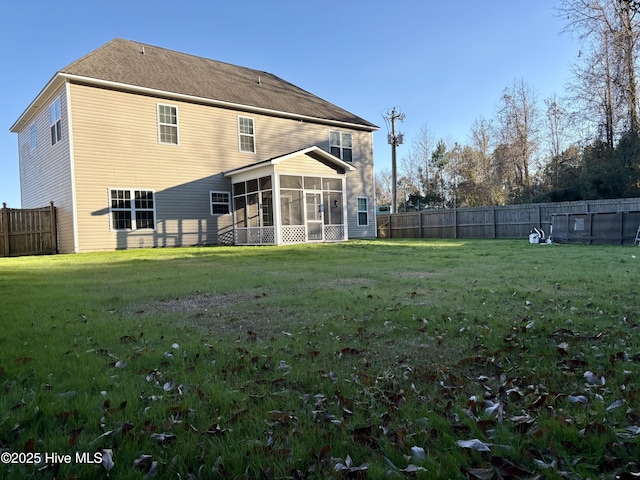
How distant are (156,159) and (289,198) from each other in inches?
225

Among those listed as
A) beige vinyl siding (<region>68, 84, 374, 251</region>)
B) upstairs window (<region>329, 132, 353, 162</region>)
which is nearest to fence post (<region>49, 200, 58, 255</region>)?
beige vinyl siding (<region>68, 84, 374, 251</region>)

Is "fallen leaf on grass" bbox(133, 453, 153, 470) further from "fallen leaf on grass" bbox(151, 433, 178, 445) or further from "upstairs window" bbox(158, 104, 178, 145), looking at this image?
"upstairs window" bbox(158, 104, 178, 145)

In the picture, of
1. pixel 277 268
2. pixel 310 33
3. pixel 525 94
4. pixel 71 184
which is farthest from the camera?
pixel 525 94

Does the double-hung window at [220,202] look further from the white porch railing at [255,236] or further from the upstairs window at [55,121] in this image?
the upstairs window at [55,121]

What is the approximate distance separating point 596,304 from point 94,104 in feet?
55.0

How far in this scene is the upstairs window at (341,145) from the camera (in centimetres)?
2211

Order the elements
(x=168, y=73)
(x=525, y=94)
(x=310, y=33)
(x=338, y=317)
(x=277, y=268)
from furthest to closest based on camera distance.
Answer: (x=525, y=94), (x=310, y=33), (x=168, y=73), (x=277, y=268), (x=338, y=317)

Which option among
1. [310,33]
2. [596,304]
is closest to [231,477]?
[596,304]

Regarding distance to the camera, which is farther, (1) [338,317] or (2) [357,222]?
(2) [357,222]

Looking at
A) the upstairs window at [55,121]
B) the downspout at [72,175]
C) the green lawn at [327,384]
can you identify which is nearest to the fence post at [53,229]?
the downspout at [72,175]

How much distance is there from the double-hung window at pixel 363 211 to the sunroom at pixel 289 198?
3.82 meters

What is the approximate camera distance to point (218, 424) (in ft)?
6.94

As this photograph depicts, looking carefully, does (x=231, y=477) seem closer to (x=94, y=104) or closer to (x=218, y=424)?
(x=218, y=424)

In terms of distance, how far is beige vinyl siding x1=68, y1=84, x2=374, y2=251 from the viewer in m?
14.9
